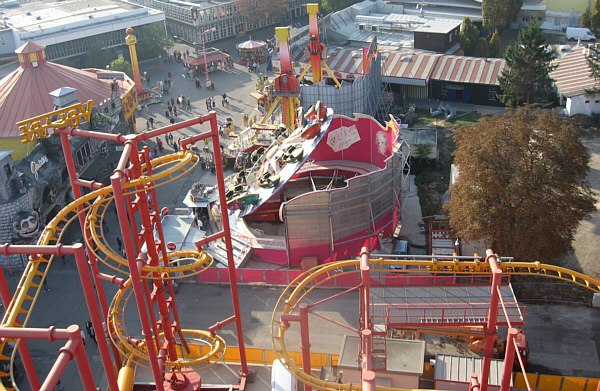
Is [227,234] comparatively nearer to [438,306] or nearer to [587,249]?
[438,306]

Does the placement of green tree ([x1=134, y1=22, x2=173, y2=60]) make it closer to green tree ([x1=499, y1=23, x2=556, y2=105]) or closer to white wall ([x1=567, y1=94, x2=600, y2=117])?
green tree ([x1=499, y1=23, x2=556, y2=105])

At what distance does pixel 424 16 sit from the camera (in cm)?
8156

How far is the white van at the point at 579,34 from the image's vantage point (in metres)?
73.2

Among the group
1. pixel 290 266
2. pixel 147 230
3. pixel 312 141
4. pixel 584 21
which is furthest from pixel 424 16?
pixel 147 230

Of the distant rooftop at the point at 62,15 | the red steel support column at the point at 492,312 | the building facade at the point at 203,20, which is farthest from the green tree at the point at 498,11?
the red steel support column at the point at 492,312

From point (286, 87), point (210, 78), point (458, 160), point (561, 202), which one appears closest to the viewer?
point (561, 202)

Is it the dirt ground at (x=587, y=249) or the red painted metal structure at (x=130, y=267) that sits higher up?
the red painted metal structure at (x=130, y=267)

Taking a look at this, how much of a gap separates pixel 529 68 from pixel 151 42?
49667mm

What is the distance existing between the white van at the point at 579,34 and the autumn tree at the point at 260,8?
135ft

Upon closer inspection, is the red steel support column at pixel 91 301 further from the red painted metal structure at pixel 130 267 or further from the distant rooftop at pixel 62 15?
the distant rooftop at pixel 62 15

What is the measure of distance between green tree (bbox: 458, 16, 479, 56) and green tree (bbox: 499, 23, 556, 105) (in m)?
15.3

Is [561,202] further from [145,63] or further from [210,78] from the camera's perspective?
[145,63]

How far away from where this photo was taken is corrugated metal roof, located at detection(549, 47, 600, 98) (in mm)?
53656

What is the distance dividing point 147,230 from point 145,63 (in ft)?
206
